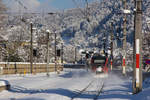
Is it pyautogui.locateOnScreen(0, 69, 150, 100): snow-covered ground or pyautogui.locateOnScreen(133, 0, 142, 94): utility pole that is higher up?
pyautogui.locateOnScreen(133, 0, 142, 94): utility pole

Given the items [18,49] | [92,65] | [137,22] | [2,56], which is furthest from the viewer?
[18,49]

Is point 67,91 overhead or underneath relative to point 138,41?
underneath

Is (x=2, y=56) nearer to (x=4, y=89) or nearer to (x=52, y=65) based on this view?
(x=52, y=65)

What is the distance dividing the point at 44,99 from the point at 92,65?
29.1 meters

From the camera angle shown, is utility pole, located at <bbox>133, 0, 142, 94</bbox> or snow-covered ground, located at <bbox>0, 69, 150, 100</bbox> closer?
snow-covered ground, located at <bbox>0, 69, 150, 100</bbox>

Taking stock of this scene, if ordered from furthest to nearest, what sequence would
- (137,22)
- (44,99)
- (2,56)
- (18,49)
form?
(18,49) < (2,56) < (137,22) < (44,99)

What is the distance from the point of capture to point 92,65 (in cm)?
4409

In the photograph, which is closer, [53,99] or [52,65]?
[53,99]

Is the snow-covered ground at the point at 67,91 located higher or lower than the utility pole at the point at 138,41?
lower

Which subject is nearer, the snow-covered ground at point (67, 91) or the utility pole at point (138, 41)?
the snow-covered ground at point (67, 91)

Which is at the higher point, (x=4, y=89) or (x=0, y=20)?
(x=0, y=20)

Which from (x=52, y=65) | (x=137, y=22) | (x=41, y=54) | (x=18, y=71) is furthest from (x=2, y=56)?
(x=137, y=22)

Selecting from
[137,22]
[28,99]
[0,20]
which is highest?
[0,20]

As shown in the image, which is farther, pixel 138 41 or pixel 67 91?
pixel 67 91
